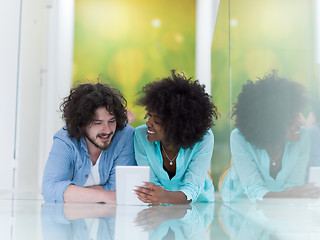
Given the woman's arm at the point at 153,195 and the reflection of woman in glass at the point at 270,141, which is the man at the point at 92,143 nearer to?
the woman's arm at the point at 153,195

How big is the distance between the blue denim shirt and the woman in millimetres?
87

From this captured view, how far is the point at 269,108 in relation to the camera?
1340 millimetres

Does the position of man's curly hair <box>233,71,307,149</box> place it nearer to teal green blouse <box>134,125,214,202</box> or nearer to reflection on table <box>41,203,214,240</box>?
reflection on table <box>41,203,214,240</box>

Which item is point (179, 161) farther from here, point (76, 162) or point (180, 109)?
point (76, 162)

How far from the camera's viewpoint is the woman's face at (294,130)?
116 centimetres

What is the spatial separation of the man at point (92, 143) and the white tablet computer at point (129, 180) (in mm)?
210

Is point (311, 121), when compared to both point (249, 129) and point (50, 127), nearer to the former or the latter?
point (249, 129)

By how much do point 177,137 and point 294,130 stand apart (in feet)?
2.71

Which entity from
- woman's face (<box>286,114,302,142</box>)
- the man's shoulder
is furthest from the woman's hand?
woman's face (<box>286,114,302,142</box>)

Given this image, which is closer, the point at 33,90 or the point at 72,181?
the point at 72,181

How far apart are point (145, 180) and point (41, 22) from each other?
328 cm

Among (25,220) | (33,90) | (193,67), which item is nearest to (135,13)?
(193,67)

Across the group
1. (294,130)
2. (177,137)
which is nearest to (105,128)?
(177,137)

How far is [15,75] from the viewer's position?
3.44 m
